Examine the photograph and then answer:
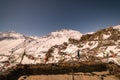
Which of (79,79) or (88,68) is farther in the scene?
(88,68)

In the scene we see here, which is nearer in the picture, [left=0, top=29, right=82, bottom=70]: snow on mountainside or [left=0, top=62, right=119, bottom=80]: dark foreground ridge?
[left=0, top=62, right=119, bottom=80]: dark foreground ridge

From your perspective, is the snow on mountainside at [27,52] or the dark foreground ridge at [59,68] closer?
the dark foreground ridge at [59,68]

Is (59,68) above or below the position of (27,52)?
below

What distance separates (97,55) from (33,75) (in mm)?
19226

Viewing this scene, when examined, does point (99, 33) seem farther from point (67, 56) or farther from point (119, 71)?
point (119, 71)

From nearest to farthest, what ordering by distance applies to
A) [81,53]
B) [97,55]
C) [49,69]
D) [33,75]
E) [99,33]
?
[33,75] < [49,69] < [97,55] < [81,53] < [99,33]

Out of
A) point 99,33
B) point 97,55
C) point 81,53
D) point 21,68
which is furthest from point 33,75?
point 99,33

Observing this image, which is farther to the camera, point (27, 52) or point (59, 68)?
point (27, 52)

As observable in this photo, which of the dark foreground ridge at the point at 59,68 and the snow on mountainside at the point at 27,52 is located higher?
the snow on mountainside at the point at 27,52

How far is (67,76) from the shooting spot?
7.11m

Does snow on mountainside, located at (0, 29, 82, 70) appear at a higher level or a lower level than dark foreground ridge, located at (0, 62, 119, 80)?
higher

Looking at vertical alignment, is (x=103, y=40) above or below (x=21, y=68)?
above

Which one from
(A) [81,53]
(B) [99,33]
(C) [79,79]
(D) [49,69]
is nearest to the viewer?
(C) [79,79]

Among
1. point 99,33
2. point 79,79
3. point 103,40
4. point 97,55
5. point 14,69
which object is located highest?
point 99,33
